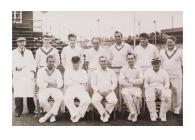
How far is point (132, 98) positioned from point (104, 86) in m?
0.38

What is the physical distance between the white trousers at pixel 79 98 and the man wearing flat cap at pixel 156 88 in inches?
29.8

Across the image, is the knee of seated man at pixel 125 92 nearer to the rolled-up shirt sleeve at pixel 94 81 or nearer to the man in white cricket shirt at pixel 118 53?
the man in white cricket shirt at pixel 118 53

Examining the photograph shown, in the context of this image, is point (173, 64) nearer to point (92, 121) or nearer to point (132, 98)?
point (132, 98)

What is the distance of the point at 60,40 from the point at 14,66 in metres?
0.66

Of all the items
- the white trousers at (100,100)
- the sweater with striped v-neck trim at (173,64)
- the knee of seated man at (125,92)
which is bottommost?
the white trousers at (100,100)


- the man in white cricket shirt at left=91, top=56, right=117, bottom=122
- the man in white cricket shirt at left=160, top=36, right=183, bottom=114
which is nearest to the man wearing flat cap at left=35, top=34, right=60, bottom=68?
the man in white cricket shirt at left=91, top=56, right=117, bottom=122

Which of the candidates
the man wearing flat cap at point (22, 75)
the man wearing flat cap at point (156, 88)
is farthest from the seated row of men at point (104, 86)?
the man wearing flat cap at point (22, 75)

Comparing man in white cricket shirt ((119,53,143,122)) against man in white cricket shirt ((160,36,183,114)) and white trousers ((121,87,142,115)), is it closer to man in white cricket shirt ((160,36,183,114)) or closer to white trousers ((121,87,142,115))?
white trousers ((121,87,142,115))

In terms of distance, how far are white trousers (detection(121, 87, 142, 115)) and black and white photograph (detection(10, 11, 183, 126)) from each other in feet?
0.04

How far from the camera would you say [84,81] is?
4.22 metres

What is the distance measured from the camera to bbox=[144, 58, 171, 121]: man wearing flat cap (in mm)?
4207

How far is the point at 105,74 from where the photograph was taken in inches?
166

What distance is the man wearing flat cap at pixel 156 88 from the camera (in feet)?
13.8
